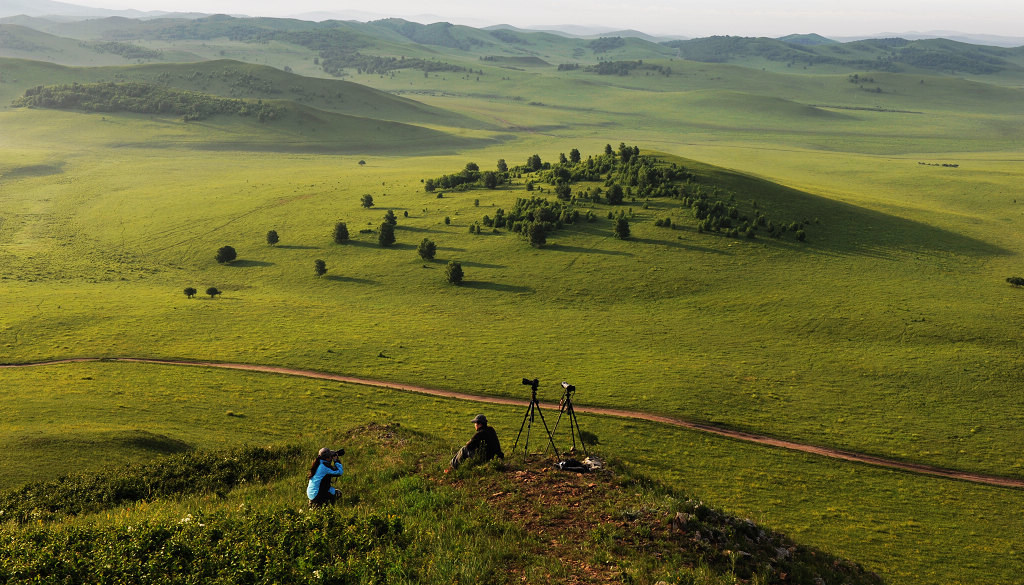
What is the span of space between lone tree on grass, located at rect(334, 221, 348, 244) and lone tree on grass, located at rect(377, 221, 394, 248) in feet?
22.3

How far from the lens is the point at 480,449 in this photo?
75.3 ft

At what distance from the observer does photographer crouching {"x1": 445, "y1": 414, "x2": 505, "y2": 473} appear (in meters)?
22.7

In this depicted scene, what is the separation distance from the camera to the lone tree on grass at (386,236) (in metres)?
92.9

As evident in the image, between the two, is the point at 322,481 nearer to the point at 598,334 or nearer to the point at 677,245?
the point at 598,334

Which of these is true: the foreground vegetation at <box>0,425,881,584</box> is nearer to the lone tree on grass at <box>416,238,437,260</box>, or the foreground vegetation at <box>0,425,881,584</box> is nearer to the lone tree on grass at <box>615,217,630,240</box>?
the lone tree on grass at <box>416,238,437,260</box>

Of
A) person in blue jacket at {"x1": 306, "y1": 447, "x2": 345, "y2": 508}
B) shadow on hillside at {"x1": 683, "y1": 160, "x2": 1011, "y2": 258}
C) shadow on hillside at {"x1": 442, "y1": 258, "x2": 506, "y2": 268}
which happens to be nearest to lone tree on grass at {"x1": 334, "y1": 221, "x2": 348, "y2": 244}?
shadow on hillside at {"x1": 442, "y1": 258, "x2": 506, "y2": 268}

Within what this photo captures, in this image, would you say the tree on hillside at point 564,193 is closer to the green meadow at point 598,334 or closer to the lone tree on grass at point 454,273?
the green meadow at point 598,334

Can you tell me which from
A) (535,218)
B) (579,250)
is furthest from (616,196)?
(579,250)

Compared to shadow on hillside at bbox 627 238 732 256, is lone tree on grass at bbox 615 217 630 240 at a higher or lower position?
higher

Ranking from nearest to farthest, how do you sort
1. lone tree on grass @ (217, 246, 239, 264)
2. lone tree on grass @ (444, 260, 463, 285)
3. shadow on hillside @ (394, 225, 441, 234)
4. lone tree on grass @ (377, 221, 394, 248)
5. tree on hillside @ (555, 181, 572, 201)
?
lone tree on grass @ (444, 260, 463, 285) < lone tree on grass @ (217, 246, 239, 264) < lone tree on grass @ (377, 221, 394, 248) < shadow on hillside @ (394, 225, 441, 234) < tree on hillside @ (555, 181, 572, 201)

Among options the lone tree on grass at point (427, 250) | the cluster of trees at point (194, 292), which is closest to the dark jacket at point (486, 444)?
the cluster of trees at point (194, 292)

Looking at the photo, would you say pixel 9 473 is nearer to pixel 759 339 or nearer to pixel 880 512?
pixel 880 512

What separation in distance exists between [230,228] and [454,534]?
337 feet

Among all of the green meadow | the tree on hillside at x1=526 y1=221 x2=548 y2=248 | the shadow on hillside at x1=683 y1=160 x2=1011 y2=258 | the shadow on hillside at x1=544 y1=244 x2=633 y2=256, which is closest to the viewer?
the green meadow
